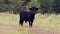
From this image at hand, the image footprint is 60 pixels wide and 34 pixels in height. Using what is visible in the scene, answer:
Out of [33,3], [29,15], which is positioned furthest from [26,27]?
[33,3]

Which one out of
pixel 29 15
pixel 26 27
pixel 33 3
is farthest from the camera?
pixel 33 3

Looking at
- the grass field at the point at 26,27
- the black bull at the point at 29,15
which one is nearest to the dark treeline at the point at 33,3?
the grass field at the point at 26,27

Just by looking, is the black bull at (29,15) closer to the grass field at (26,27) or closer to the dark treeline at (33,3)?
the grass field at (26,27)

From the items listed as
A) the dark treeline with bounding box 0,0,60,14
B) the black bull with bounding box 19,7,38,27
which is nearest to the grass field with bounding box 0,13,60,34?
the black bull with bounding box 19,7,38,27

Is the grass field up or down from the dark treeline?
up

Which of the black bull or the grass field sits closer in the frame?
the grass field

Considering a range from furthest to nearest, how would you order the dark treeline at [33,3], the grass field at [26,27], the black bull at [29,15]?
the dark treeline at [33,3], the black bull at [29,15], the grass field at [26,27]

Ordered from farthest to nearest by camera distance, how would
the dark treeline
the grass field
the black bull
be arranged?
the dark treeline → the black bull → the grass field

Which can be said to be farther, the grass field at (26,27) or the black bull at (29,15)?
the black bull at (29,15)

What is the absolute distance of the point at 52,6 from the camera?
154 ft

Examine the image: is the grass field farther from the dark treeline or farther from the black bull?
the dark treeline

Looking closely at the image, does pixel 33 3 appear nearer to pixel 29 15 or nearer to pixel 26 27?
pixel 29 15

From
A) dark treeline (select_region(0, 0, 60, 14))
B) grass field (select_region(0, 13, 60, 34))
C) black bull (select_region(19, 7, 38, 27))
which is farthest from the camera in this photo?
dark treeline (select_region(0, 0, 60, 14))

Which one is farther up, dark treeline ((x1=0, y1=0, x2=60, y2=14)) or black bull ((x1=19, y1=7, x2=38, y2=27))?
black bull ((x1=19, y1=7, x2=38, y2=27))
